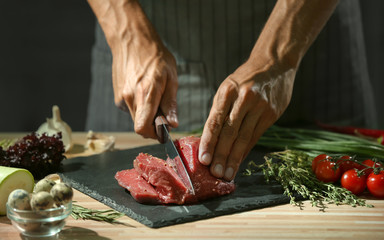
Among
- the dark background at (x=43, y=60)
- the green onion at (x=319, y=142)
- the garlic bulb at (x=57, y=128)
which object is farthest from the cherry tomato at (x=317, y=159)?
the dark background at (x=43, y=60)

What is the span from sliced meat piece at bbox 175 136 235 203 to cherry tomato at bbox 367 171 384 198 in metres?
0.65

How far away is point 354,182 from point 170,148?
906 millimetres

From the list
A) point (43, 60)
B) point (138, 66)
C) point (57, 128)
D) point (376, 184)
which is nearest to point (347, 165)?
point (376, 184)

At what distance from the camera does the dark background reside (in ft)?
21.8

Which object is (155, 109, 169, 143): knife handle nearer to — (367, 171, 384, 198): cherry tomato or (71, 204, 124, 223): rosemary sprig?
(71, 204, 124, 223): rosemary sprig

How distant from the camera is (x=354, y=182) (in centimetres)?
253

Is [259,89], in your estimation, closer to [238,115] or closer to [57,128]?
[238,115]

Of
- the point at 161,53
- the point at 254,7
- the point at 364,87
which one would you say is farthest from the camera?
the point at 364,87

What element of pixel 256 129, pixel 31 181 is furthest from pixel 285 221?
pixel 31 181

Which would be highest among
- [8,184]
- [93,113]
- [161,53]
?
[161,53]

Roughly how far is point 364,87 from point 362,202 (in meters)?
2.00

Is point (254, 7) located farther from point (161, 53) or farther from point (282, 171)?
point (282, 171)

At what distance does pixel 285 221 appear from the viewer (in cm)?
221

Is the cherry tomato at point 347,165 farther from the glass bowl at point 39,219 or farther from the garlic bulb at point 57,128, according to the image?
the garlic bulb at point 57,128
